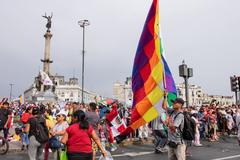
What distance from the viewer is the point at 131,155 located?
33.0ft

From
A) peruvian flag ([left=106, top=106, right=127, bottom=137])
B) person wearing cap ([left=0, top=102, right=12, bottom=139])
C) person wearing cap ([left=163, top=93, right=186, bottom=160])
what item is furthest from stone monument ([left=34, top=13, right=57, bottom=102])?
person wearing cap ([left=163, top=93, right=186, bottom=160])

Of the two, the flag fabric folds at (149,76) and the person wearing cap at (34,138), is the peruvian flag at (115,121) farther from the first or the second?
the flag fabric folds at (149,76)

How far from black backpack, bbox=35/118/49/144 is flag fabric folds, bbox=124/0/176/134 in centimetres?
198

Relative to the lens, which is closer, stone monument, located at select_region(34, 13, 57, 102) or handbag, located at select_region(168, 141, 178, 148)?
handbag, located at select_region(168, 141, 178, 148)

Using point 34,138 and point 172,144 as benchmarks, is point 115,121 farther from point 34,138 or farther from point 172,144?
point 172,144

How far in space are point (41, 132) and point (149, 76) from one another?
2720mm

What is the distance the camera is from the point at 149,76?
634cm

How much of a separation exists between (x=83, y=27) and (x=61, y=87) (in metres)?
99.3

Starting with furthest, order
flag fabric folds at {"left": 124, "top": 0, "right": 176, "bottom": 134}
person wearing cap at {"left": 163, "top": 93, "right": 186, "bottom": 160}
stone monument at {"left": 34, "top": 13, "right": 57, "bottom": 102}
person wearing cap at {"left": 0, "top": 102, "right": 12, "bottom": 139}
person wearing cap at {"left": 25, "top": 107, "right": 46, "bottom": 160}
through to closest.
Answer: stone monument at {"left": 34, "top": 13, "right": 57, "bottom": 102}
person wearing cap at {"left": 0, "top": 102, "right": 12, "bottom": 139}
person wearing cap at {"left": 25, "top": 107, "right": 46, "bottom": 160}
flag fabric folds at {"left": 124, "top": 0, "right": 176, "bottom": 134}
person wearing cap at {"left": 163, "top": 93, "right": 186, "bottom": 160}

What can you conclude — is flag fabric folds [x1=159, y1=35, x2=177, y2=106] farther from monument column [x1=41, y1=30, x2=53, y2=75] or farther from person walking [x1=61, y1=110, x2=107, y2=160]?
monument column [x1=41, y1=30, x2=53, y2=75]

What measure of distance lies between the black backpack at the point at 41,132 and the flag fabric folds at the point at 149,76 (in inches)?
78.1

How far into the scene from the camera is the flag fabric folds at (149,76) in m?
6.09

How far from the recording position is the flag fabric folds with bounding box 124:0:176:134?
20.0ft

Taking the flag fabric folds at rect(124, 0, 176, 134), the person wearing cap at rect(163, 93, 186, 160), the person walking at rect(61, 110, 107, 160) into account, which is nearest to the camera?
the person walking at rect(61, 110, 107, 160)
